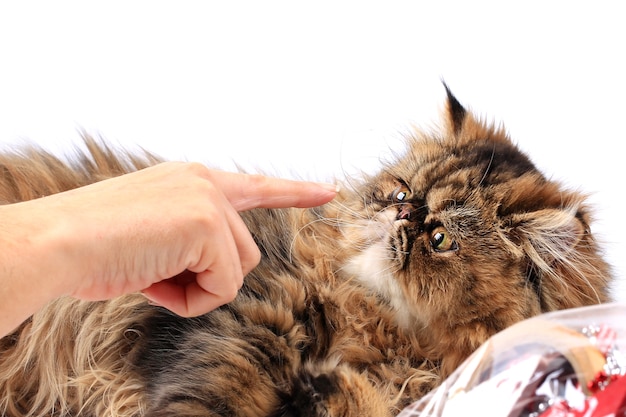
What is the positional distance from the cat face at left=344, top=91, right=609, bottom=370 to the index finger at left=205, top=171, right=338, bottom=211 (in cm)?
37

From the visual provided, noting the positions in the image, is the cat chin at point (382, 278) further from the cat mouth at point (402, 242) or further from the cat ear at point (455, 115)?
the cat ear at point (455, 115)

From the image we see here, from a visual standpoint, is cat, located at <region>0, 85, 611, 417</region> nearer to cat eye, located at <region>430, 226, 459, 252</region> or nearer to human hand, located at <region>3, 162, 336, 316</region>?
cat eye, located at <region>430, 226, 459, 252</region>

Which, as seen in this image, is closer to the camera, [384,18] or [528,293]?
[528,293]

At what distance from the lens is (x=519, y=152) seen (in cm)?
199

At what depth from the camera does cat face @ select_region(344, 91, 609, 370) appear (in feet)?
5.54

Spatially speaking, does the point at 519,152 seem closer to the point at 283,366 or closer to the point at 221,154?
the point at 283,366

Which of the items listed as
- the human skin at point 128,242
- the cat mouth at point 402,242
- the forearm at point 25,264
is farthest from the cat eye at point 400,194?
the forearm at point 25,264

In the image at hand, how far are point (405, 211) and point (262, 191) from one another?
0.52m

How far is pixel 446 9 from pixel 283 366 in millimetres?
1776

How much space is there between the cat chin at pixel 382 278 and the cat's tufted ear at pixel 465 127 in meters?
0.49

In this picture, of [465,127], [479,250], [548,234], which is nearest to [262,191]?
[479,250]

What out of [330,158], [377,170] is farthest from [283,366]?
[330,158]

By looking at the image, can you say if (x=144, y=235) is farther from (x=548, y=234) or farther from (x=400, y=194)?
(x=548, y=234)

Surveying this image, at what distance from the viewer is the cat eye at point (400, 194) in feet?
6.30
